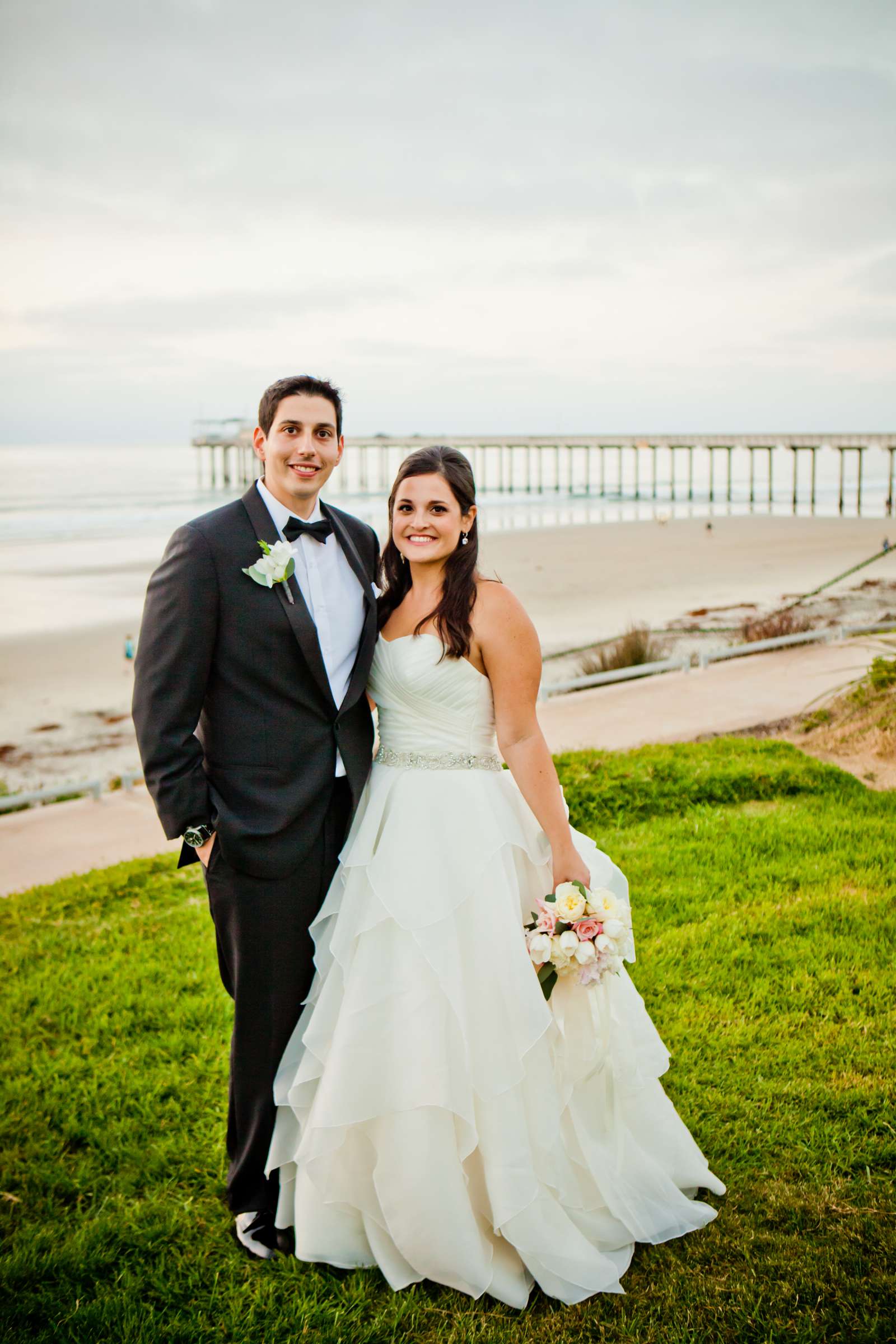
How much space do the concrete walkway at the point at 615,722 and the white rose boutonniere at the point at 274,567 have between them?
387cm

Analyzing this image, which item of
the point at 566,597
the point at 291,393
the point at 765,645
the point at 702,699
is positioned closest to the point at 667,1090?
the point at 291,393

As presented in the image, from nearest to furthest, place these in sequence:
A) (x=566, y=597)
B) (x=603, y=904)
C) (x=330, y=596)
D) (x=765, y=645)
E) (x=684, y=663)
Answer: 1. (x=603, y=904)
2. (x=330, y=596)
3. (x=684, y=663)
4. (x=765, y=645)
5. (x=566, y=597)

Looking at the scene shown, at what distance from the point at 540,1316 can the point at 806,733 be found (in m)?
6.08

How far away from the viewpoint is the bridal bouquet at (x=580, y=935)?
284 centimetres

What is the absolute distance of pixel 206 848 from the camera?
9.64 feet

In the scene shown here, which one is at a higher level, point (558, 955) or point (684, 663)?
point (558, 955)

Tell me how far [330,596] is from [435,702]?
0.49 meters

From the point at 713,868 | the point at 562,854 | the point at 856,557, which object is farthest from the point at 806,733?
the point at 856,557

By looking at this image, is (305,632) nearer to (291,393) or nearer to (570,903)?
(291,393)

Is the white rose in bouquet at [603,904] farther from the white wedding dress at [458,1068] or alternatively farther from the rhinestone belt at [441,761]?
the rhinestone belt at [441,761]

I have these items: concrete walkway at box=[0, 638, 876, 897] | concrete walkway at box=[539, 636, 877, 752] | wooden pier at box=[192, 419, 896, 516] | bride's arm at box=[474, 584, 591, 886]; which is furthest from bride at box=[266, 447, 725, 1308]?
wooden pier at box=[192, 419, 896, 516]

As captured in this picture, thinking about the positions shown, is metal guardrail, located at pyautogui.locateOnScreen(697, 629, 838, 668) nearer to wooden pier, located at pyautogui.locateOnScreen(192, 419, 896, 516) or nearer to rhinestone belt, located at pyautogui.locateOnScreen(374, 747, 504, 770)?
rhinestone belt, located at pyautogui.locateOnScreen(374, 747, 504, 770)

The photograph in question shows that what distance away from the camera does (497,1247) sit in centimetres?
285

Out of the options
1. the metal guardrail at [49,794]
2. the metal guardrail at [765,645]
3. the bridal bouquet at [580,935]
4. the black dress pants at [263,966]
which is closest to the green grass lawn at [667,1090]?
the black dress pants at [263,966]
